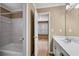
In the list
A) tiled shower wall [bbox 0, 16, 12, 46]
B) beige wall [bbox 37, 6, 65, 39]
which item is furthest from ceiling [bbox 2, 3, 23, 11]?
beige wall [bbox 37, 6, 65, 39]

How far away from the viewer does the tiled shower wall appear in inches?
58.1

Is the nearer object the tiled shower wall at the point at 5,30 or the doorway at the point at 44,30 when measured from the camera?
the tiled shower wall at the point at 5,30

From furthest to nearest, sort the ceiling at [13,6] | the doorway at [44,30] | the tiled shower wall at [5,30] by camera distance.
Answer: the doorway at [44,30]
the tiled shower wall at [5,30]
the ceiling at [13,6]

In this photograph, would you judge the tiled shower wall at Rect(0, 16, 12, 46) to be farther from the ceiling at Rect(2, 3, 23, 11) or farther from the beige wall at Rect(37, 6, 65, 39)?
the beige wall at Rect(37, 6, 65, 39)

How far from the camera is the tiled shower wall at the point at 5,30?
147cm

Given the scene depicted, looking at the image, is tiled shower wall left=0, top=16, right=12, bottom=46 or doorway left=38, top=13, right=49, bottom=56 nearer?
tiled shower wall left=0, top=16, right=12, bottom=46

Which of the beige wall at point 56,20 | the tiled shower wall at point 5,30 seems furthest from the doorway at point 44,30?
the tiled shower wall at point 5,30

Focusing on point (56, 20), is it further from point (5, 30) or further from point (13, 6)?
point (5, 30)

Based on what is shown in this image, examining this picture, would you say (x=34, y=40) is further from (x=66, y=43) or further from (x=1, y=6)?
(x=1, y=6)

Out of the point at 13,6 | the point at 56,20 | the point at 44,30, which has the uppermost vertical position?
the point at 13,6

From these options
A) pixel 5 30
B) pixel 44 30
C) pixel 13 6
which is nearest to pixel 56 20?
pixel 44 30

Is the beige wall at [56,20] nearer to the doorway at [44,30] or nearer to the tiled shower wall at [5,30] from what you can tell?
the doorway at [44,30]

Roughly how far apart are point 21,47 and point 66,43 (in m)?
0.72

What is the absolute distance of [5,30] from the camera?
1.48m
